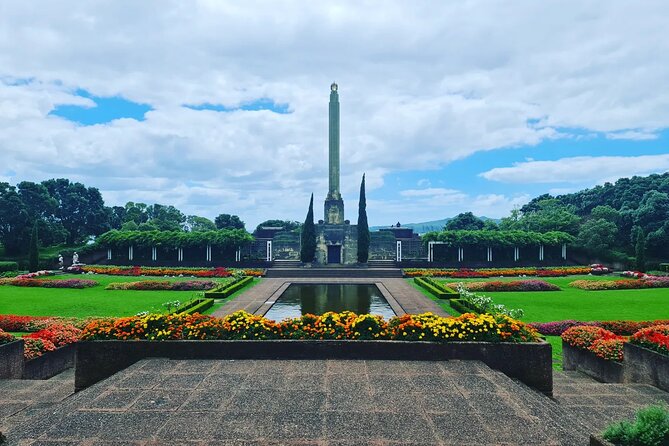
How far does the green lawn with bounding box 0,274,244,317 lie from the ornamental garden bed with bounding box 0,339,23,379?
8.07m

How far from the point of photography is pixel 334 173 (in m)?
45.1

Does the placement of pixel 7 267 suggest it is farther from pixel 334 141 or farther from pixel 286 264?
pixel 334 141

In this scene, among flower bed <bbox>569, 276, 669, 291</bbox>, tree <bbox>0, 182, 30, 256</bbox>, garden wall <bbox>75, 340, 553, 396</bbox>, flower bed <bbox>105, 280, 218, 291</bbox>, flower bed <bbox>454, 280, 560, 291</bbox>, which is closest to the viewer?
garden wall <bbox>75, 340, 553, 396</bbox>

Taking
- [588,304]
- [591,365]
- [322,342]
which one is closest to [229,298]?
[322,342]

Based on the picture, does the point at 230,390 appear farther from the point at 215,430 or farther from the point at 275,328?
the point at 275,328

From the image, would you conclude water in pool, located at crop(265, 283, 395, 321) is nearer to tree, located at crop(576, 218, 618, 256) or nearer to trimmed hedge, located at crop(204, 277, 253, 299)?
trimmed hedge, located at crop(204, 277, 253, 299)

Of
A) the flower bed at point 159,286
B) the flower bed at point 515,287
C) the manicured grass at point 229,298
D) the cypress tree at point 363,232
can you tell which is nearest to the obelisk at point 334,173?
the cypress tree at point 363,232

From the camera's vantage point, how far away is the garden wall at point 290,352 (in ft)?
26.8

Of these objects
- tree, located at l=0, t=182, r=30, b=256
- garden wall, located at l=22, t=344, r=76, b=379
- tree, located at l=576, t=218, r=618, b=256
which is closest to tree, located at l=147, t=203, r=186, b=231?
tree, located at l=0, t=182, r=30, b=256

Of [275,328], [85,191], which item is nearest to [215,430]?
[275,328]

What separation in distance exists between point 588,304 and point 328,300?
11078mm

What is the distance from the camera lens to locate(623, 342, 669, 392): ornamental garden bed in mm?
7766

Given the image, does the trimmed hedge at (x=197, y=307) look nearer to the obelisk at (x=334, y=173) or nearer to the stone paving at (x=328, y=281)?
the stone paving at (x=328, y=281)

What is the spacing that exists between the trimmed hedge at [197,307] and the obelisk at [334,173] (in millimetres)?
27070
